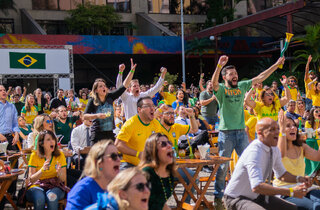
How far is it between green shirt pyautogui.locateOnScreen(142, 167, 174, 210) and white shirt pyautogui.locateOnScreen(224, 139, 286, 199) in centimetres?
61

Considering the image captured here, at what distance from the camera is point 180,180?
5.66 metres

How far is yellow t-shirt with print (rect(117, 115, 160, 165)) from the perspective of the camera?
5.23 m

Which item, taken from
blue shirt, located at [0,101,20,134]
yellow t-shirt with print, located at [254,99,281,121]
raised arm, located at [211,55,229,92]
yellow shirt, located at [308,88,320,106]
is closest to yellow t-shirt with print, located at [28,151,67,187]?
raised arm, located at [211,55,229,92]

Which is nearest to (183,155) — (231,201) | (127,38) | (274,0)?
(231,201)

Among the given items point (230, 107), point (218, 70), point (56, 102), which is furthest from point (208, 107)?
point (56, 102)

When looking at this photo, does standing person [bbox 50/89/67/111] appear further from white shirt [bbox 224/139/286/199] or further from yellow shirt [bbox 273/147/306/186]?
white shirt [bbox 224/139/286/199]

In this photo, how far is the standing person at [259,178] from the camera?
3.73 m

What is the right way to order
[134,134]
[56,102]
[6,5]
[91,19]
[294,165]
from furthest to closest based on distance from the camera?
[91,19] < [6,5] < [56,102] < [134,134] < [294,165]

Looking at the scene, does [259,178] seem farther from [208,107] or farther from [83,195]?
[208,107]

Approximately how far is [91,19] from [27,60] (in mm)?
11570

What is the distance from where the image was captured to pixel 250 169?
12.4ft

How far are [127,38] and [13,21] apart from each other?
1057 cm

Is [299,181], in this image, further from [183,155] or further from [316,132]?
[316,132]

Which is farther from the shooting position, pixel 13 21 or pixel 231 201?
pixel 13 21
